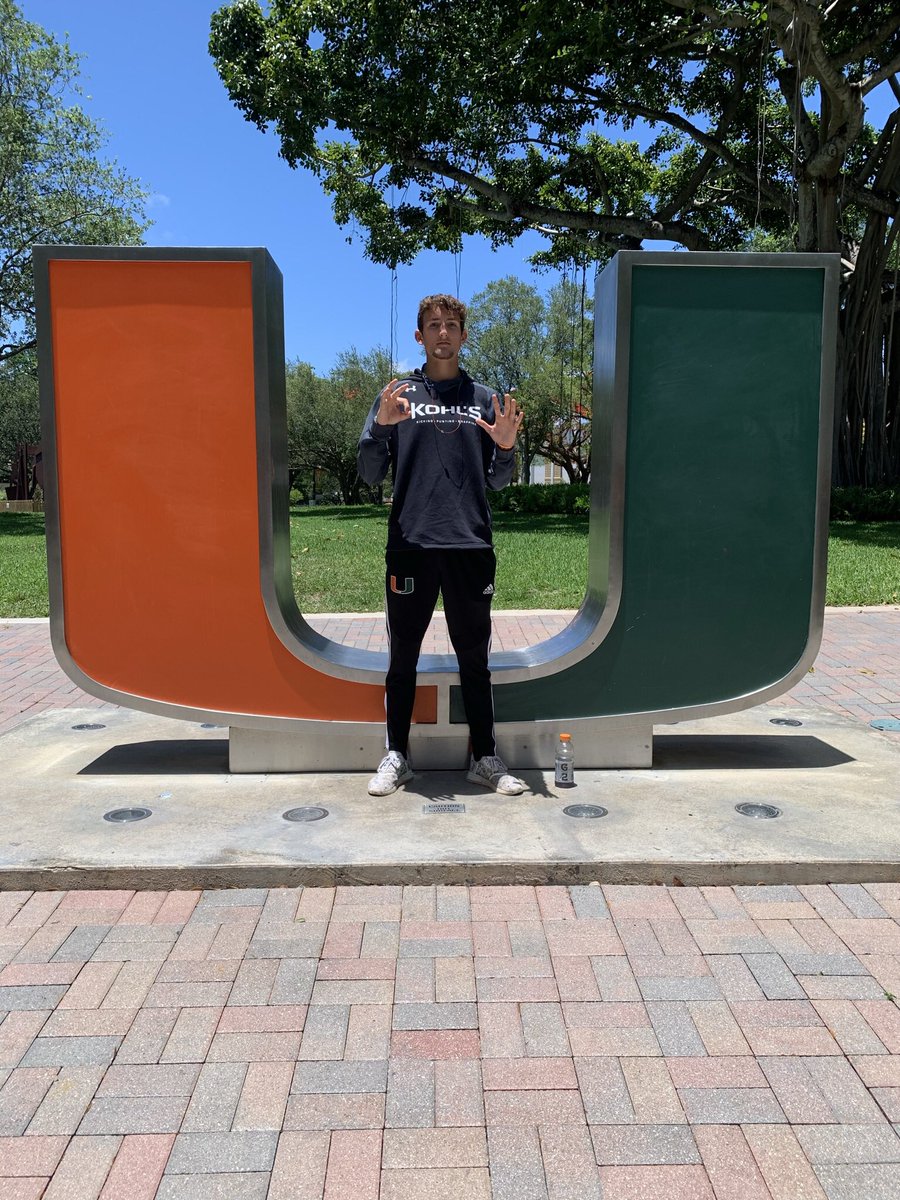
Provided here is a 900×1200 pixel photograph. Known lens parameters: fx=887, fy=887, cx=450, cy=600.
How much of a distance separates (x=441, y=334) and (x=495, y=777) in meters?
2.06

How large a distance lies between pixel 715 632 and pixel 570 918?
196cm

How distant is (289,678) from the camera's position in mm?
4438

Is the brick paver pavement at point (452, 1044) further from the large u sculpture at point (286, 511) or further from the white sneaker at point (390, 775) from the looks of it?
the large u sculpture at point (286, 511)

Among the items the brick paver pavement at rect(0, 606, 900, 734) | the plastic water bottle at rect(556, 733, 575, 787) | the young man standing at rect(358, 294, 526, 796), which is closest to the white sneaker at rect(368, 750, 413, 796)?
the young man standing at rect(358, 294, 526, 796)

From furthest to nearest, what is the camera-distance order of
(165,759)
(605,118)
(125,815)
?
(605,118), (165,759), (125,815)

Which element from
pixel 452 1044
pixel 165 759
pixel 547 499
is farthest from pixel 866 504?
pixel 452 1044

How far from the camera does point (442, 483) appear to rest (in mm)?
4023

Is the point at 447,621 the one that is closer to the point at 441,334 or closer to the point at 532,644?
the point at 441,334

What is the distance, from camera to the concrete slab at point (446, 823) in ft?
11.0

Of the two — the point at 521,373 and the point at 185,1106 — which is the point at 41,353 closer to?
the point at 185,1106

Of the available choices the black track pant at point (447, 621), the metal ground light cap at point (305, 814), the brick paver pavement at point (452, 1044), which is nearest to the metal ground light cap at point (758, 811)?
the brick paver pavement at point (452, 1044)

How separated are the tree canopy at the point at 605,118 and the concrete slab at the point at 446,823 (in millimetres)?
12307

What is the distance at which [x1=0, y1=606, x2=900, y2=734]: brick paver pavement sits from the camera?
6141 mm

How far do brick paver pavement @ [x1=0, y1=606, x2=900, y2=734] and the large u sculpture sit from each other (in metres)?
1.76
